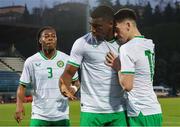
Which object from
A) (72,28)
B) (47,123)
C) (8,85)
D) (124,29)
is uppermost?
(72,28)

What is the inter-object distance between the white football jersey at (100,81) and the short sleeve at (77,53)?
0.02 meters

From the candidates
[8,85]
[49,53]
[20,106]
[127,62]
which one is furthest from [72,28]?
[127,62]

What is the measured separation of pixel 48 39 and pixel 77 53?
1.73 m

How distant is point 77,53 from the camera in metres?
4.49

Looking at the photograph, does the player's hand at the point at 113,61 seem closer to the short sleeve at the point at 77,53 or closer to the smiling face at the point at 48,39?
the short sleeve at the point at 77,53

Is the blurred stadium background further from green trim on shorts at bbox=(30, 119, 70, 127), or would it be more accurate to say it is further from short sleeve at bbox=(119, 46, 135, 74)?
short sleeve at bbox=(119, 46, 135, 74)

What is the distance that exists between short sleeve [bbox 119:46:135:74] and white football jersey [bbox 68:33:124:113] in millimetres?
428

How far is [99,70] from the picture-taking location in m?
4.55

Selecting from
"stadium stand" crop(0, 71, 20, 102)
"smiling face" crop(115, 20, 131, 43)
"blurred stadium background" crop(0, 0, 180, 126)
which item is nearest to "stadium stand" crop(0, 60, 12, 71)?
"blurred stadium background" crop(0, 0, 180, 126)

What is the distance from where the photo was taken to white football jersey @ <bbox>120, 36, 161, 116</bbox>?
13.4 feet

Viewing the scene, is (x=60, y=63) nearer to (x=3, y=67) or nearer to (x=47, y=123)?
(x=47, y=123)

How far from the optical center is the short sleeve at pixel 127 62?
4.07 m

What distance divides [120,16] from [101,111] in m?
0.88

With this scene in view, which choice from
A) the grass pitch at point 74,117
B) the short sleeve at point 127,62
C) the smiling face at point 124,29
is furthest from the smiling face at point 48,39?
the grass pitch at point 74,117
